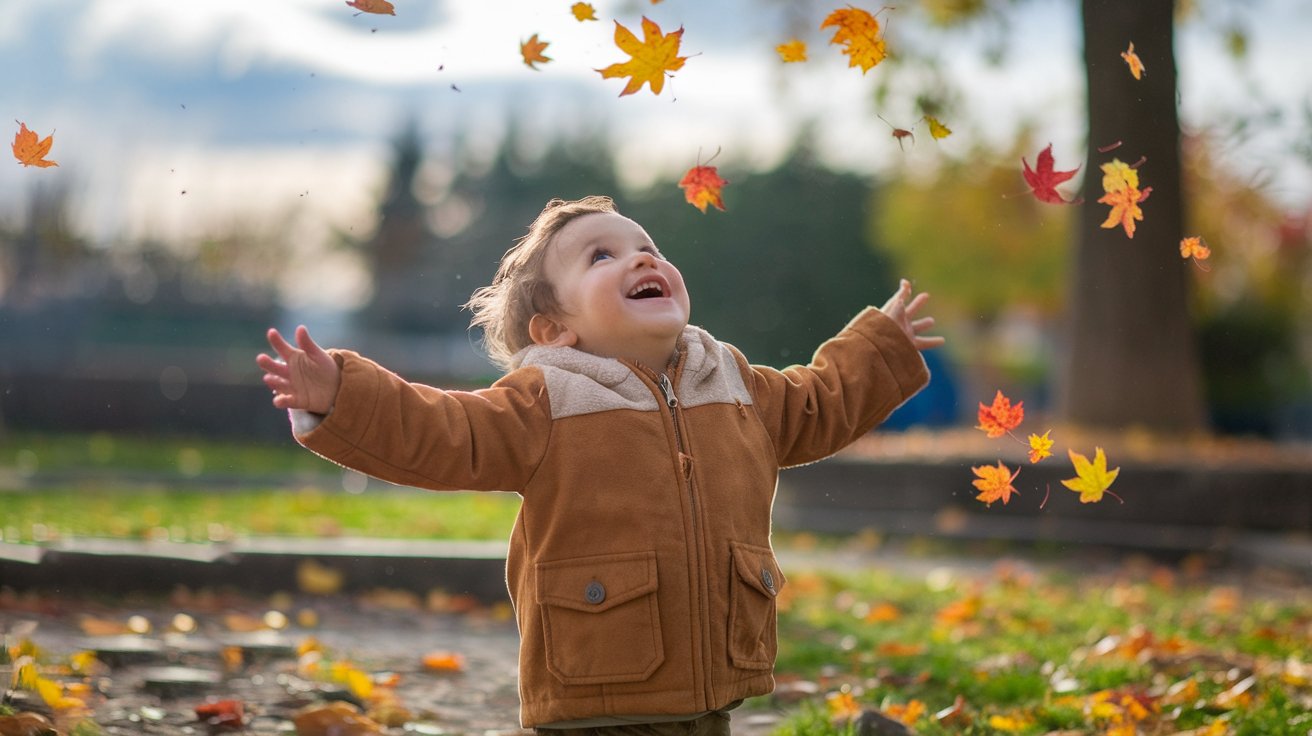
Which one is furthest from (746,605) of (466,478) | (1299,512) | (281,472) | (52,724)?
(281,472)

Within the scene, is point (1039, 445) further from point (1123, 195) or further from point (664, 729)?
point (664, 729)

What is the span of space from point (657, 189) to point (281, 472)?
23943 mm

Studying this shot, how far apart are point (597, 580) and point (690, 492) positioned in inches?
10.7

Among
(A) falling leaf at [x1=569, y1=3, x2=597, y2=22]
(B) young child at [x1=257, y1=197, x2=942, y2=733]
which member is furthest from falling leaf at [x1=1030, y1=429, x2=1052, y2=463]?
(A) falling leaf at [x1=569, y1=3, x2=597, y2=22]

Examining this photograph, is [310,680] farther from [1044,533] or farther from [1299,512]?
[1299,512]

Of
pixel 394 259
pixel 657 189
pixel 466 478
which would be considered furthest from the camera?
pixel 394 259

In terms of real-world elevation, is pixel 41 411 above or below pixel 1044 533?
above

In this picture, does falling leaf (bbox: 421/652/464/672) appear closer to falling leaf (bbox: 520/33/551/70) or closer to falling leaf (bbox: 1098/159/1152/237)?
falling leaf (bbox: 520/33/551/70)

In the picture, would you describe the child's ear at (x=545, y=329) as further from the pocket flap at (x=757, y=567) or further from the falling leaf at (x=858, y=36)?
the falling leaf at (x=858, y=36)

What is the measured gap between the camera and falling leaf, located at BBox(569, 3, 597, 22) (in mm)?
3430

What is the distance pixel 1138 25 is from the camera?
4.52 meters

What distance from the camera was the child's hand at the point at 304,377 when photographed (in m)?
2.60

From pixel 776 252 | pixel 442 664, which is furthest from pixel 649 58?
pixel 776 252

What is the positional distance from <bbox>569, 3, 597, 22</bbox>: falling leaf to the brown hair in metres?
0.45
